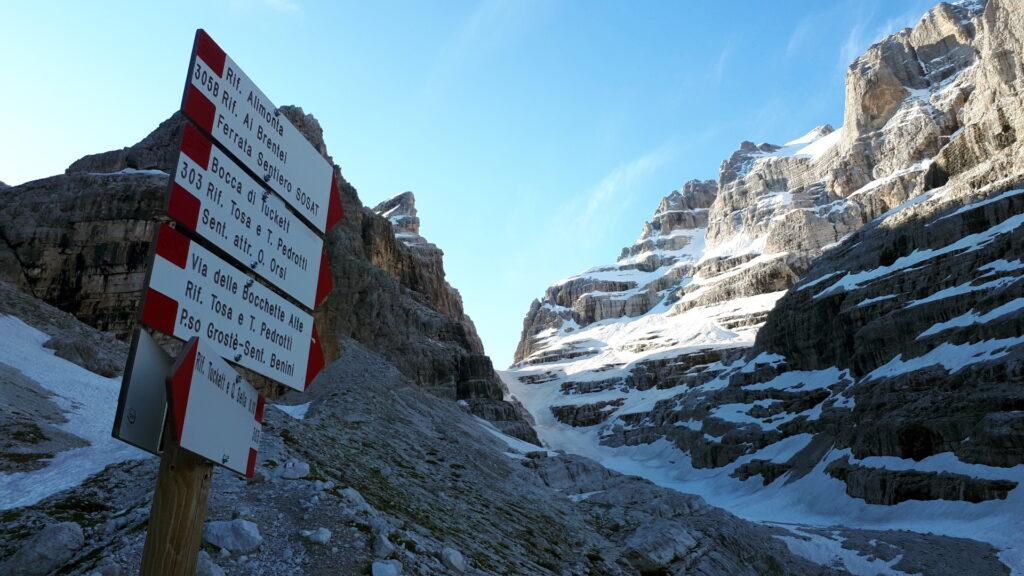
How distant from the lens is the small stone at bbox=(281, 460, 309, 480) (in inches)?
605

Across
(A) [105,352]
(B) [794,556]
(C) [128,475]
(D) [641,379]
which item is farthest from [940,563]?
(D) [641,379]

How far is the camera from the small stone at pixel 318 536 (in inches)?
487

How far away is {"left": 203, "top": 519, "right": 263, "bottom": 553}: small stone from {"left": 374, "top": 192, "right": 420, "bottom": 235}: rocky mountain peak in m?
148

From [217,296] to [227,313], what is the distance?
214 millimetres

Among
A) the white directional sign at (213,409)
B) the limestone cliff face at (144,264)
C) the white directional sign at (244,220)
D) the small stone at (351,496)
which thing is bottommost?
the small stone at (351,496)

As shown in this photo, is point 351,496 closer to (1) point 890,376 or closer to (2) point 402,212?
(1) point 890,376

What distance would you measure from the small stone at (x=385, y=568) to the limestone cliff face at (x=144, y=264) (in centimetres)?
2816

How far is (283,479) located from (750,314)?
579 ft

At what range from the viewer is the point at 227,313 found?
644cm

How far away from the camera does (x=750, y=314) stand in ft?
579

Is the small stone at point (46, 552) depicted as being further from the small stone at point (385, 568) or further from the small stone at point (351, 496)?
the small stone at point (351, 496)

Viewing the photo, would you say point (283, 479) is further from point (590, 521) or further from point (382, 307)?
point (382, 307)

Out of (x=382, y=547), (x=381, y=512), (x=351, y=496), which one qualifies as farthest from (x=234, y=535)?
(x=381, y=512)

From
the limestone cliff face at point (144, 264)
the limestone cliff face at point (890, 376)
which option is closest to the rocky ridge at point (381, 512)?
the limestone cliff face at point (144, 264)
